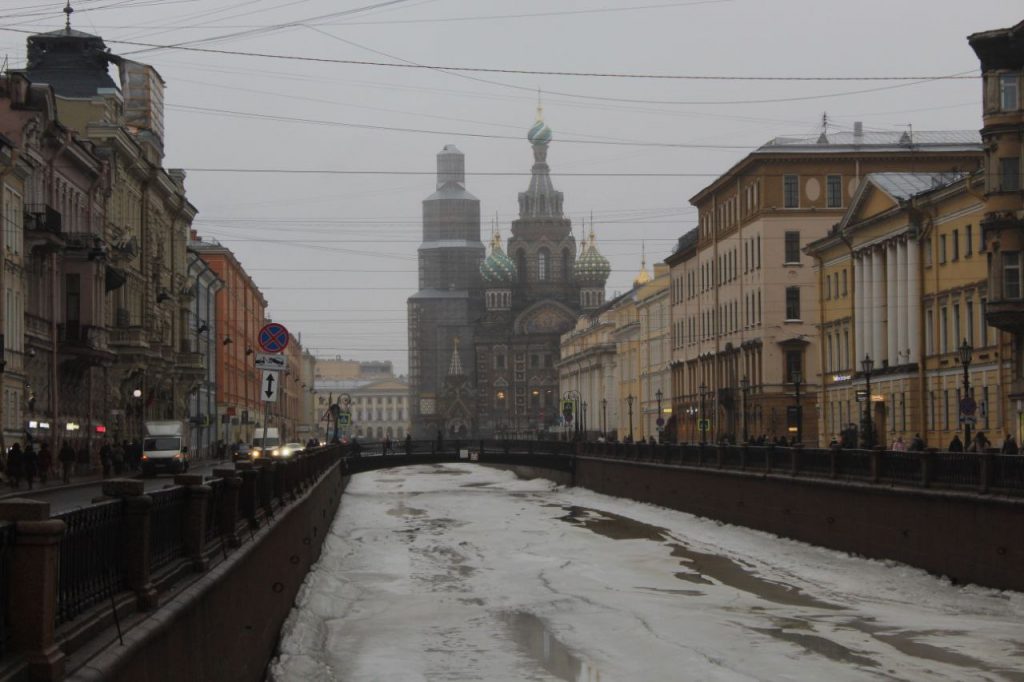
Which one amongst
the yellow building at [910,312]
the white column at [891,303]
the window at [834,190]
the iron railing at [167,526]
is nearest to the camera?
the iron railing at [167,526]

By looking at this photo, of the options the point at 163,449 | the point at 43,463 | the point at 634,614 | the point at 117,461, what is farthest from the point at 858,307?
the point at 634,614

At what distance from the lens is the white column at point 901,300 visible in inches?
2694

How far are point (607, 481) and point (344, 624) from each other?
5326 cm

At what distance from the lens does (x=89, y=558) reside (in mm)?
11930

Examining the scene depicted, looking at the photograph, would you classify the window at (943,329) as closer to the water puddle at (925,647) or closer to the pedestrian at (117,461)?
the pedestrian at (117,461)

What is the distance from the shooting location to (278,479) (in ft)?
103

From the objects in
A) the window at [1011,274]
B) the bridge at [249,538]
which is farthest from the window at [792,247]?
the window at [1011,274]

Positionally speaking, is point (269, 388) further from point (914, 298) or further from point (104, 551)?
point (914, 298)

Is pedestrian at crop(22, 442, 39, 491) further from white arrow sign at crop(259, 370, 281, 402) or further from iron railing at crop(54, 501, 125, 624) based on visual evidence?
iron railing at crop(54, 501, 125, 624)

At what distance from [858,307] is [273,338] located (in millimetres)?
47282

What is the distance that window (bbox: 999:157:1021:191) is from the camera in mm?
53969

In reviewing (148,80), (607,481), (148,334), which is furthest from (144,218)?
(607,481)

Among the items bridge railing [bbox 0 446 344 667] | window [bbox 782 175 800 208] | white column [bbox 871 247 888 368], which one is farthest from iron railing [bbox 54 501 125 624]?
window [bbox 782 175 800 208]

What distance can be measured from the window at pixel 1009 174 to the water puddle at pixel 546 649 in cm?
2693
